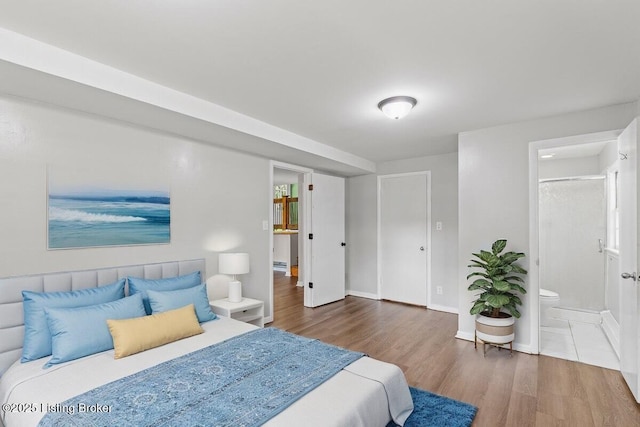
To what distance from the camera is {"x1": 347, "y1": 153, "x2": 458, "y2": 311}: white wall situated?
15.7 ft

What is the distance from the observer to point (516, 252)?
11.1ft

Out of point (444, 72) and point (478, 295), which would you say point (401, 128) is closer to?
point (444, 72)

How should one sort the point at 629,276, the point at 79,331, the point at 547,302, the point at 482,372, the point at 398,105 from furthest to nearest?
the point at 547,302 < the point at 482,372 < the point at 398,105 < the point at 629,276 < the point at 79,331

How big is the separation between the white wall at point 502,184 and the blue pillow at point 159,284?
115 inches

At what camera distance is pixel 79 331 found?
2.05 metres

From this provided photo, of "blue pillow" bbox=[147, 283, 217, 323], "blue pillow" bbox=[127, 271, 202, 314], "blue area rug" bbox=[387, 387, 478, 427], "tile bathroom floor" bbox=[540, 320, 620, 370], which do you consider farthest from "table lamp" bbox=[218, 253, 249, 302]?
"tile bathroom floor" bbox=[540, 320, 620, 370]

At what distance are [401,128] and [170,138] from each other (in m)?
2.47

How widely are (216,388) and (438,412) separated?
60.3 inches

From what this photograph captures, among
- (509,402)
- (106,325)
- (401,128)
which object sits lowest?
(509,402)

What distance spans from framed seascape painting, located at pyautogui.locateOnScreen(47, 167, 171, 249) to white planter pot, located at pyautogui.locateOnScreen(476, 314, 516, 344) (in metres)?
3.30

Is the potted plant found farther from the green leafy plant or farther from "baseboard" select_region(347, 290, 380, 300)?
"baseboard" select_region(347, 290, 380, 300)

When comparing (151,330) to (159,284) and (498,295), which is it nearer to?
(159,284)

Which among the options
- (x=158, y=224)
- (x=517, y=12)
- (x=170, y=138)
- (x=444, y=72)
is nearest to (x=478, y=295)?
(x=444, y=72)

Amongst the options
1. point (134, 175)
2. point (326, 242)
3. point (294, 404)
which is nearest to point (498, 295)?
point (294, 404)
